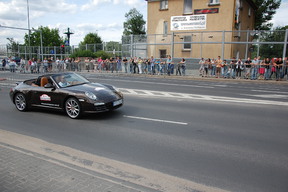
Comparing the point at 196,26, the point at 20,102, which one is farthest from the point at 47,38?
the point at 20,102

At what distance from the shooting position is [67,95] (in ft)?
25.5

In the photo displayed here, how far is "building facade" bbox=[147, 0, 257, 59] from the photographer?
82.4 ft

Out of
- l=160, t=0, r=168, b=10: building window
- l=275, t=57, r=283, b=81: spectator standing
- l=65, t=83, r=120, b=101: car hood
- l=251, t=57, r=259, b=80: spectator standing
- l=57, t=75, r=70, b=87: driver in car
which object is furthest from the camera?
l=160, t=0, r=168, b=10: building window

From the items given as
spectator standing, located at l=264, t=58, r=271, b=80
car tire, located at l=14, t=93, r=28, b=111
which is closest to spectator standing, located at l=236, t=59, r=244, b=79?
spectator standing, located at l=264, t=58, r=271, b=80

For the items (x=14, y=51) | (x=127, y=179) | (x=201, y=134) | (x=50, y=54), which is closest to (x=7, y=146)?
(x=127, y=179)

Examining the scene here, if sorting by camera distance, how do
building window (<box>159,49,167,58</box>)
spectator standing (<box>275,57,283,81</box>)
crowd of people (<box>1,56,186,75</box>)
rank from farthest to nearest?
building window (<box>159,49,167,58</box>) < crowd of people (<box>1,56,186,75</box>) < spectator standing (<box>275,57,283,81</box>)

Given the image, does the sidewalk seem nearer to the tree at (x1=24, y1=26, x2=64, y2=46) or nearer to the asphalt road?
the asphalt road

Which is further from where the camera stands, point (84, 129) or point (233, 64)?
point (233, 64)

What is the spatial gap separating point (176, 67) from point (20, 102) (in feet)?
55.9

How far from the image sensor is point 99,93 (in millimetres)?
7707

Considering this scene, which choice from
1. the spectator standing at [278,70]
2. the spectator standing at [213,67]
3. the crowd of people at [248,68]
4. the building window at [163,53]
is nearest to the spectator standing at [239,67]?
the crowd of people at [248,68]

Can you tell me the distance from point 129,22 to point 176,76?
52.9m

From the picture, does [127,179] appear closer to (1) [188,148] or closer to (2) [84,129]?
(1) [188,148]

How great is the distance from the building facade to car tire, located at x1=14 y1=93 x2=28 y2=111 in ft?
57.3
